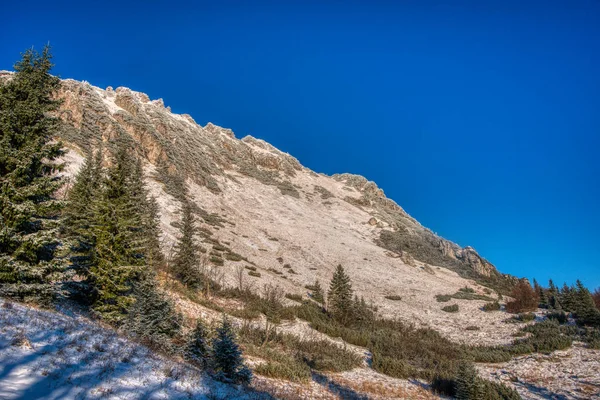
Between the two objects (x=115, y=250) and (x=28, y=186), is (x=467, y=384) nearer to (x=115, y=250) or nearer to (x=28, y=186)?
(x=115, y=250)

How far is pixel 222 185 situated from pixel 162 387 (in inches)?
2380

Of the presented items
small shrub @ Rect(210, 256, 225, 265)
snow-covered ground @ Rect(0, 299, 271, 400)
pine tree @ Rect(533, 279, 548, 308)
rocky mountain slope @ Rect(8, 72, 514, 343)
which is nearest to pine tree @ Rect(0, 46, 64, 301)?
snow-covered ground @ Rect(0, 299, 271, 400)

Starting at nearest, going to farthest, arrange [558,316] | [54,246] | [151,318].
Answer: [54,246]
[151,318]
[558,316]

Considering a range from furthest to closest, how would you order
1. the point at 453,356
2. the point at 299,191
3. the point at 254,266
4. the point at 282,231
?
1. the point at 299,191
2. the point at 282,231
3. the point at 254,266
4. the point at 453,356

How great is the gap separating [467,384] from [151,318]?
1316cm

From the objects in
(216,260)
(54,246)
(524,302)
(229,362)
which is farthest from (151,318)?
(524,302)

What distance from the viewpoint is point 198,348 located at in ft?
41.0

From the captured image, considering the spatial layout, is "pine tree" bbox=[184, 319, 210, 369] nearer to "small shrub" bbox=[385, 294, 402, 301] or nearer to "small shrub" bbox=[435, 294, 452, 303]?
"small shrub" bbox=[385, 294, 402, 301]

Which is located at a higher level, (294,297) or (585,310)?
(585,310)

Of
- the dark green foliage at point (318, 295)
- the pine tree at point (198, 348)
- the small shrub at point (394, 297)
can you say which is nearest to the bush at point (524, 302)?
the small shrub at point (394, 297)

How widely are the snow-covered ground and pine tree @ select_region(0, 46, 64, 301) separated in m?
1.32

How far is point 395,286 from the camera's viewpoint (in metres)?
43.6

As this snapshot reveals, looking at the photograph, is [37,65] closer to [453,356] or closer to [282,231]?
[453,356]

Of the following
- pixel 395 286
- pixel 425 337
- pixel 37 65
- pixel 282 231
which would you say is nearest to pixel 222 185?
pixel 282 231
